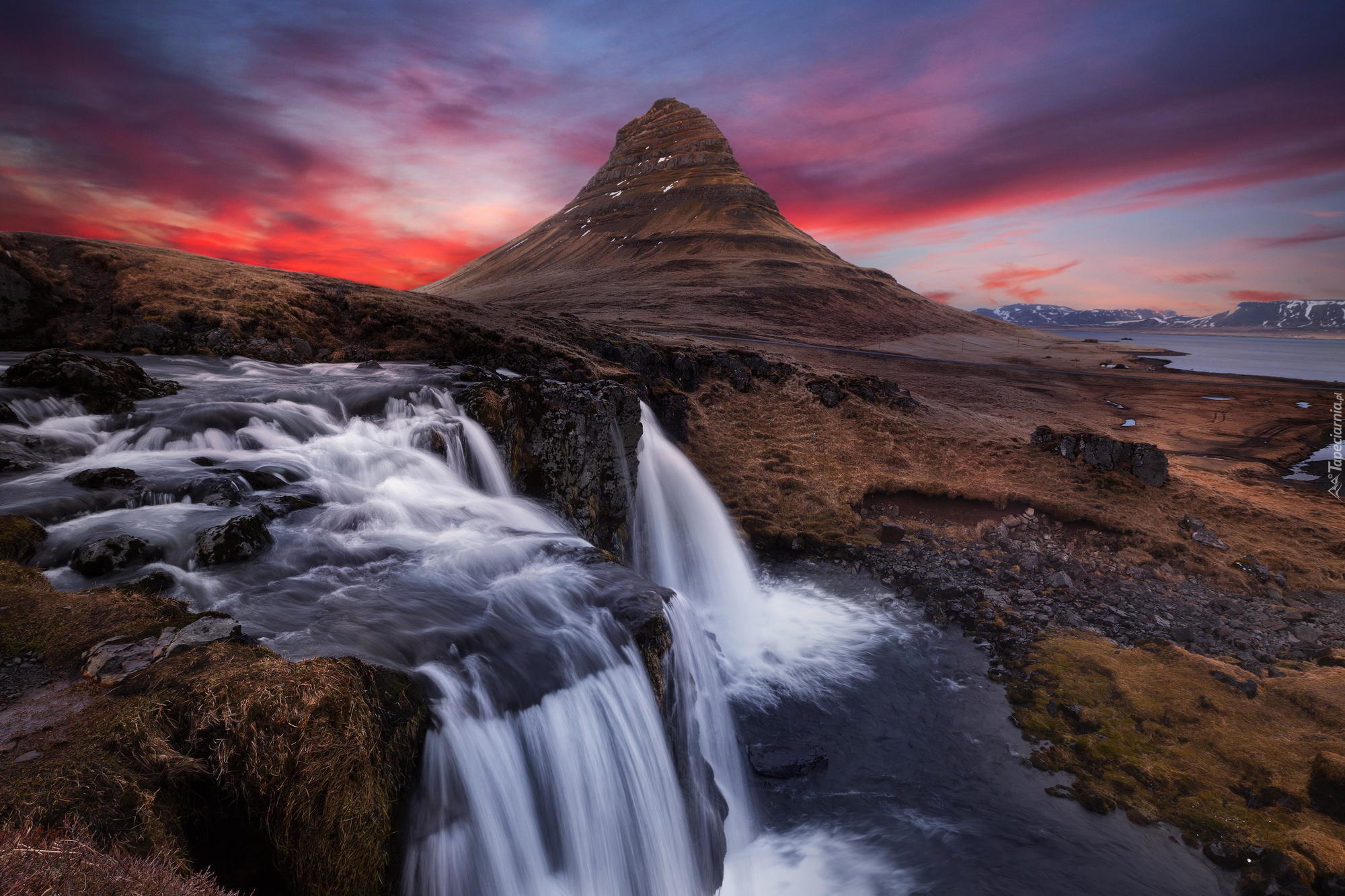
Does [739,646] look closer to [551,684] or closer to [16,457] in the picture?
[551,684]

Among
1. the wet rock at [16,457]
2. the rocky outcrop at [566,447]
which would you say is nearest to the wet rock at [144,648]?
the wet rock at [16,457]

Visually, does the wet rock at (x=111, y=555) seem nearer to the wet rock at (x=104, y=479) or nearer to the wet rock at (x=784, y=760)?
the wet rock at (x=104, y=479)

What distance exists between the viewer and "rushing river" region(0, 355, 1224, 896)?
705 centimetres

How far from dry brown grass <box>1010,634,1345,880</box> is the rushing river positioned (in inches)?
33.7

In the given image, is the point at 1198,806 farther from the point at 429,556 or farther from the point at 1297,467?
the point at 1297,467

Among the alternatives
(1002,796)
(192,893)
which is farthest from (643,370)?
(192,893)

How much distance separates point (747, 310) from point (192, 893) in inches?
3744

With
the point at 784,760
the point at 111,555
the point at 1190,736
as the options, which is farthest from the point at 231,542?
the point at 1190,736

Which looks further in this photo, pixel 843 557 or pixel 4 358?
pixel 843 557

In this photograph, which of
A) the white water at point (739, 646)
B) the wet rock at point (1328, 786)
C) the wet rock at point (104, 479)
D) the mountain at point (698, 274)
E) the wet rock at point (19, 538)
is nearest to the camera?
the wet rock at point (19, 538)

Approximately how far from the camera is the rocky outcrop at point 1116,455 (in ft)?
84.0

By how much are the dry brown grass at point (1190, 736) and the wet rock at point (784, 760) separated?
15.3ft

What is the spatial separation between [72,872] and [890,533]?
23.4m

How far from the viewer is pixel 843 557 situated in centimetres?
2166
